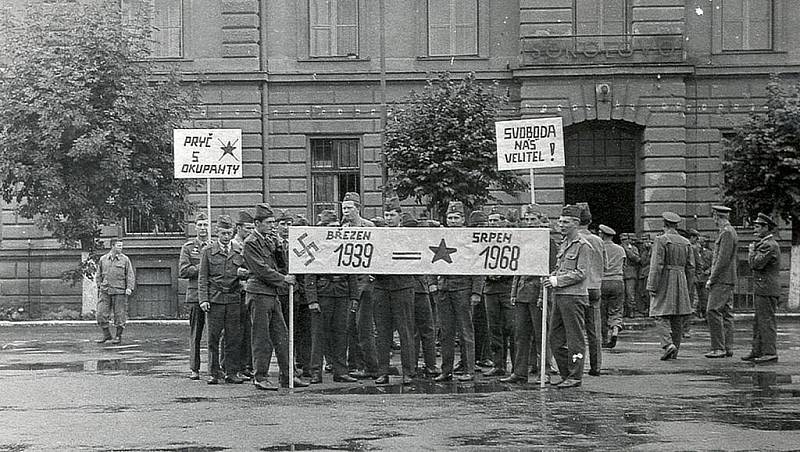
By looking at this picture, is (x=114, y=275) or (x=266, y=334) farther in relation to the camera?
(x=114, y=275)

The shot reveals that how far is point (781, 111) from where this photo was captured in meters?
25.5

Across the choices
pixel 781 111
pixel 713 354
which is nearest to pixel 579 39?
pixel 781 111

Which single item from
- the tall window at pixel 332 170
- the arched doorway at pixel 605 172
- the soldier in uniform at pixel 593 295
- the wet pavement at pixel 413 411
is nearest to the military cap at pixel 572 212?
the soldier in uniform at pixel 593 295

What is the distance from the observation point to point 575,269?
13.1 m

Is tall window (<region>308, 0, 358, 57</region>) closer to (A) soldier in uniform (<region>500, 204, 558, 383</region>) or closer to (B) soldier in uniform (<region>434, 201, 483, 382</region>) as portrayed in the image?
(B) soldier in uniform (<region>434, 201, 483, 382</region>)

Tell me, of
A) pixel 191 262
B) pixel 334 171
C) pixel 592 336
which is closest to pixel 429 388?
pixel 592 336

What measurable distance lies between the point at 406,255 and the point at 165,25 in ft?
57.6

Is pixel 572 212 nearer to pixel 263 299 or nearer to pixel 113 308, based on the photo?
pixel 263 299

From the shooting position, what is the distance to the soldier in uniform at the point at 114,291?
21031 mm

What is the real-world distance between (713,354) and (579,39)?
13315 mm

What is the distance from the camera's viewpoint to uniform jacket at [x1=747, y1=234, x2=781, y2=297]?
15.7 metres

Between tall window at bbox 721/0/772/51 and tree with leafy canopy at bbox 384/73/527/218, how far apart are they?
7585mm

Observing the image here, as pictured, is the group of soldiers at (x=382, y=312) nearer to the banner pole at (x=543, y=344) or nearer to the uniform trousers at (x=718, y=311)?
the banner pole at (x=543, y=344)

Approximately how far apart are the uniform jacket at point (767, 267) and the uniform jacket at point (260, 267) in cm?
651
